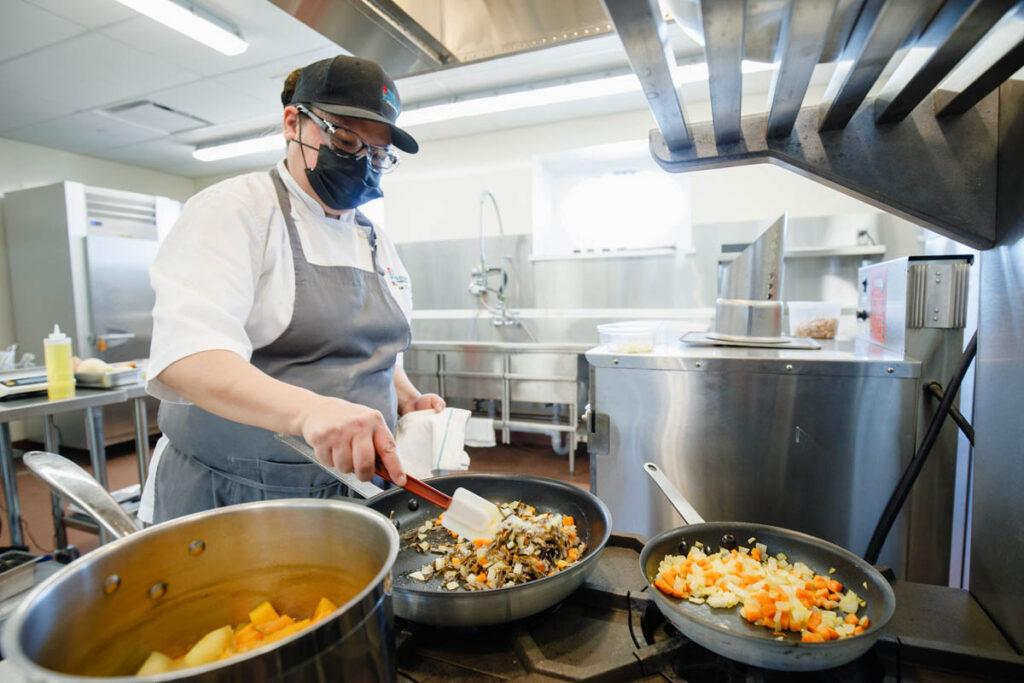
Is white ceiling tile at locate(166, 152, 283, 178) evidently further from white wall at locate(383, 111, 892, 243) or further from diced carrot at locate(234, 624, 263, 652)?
diced carrot at locate(234, 624, 263, 652)

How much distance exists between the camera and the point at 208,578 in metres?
0.55

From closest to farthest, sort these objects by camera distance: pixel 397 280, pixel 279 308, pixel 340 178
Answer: pixel 279 308 → pixel 340 178 → pixel 397 280

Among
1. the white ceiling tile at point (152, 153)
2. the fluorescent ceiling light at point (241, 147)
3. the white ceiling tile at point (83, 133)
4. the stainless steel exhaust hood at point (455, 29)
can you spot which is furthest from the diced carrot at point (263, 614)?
the white ceiling tile at point (152, 153)

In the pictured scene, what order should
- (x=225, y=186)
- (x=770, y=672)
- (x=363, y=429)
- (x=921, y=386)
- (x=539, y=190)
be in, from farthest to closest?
→ (x=539, y=190) → (x=921, y=386) → (x=225, y=186) → (x=363, y=429) → (x=770, y=672)

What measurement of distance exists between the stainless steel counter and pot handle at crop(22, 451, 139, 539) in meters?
1.44

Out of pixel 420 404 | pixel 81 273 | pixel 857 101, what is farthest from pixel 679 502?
pixel 81 273

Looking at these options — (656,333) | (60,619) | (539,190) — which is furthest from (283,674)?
(539,190)

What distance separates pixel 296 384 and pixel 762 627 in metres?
0.95

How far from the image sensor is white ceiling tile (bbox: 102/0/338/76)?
2859mm

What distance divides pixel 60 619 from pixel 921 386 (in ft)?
6.12

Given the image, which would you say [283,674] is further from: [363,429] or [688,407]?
[688,407]

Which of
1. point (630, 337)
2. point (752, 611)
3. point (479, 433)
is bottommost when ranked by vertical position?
point (479, 433)

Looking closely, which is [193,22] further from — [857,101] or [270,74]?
[857,101]

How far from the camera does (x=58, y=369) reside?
2.28 m
